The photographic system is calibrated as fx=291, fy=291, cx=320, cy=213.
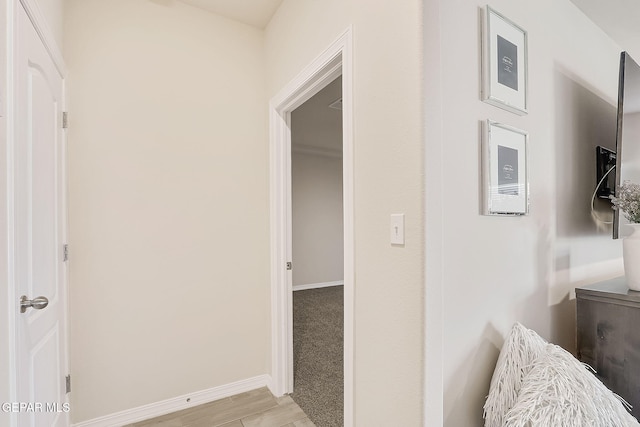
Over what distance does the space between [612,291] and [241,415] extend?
221 cm

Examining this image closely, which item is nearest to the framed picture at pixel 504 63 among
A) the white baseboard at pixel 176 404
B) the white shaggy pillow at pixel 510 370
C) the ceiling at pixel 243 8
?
the white shaggy pillow at pixel 510 370

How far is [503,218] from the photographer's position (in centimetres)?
137

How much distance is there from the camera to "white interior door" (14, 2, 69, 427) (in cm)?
110

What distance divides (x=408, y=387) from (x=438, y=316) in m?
0.28

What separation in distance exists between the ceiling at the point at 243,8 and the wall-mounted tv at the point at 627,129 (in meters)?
2.17

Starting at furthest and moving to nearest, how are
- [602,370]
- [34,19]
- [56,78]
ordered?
1. [56,78]
2. [602,370]
3. [34,19]

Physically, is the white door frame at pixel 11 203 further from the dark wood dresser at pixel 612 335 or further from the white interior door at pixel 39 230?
the dark wood dresser at pixel 612 335

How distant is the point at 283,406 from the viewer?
1988mm

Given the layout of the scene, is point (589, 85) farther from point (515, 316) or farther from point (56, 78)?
point (56, 78)

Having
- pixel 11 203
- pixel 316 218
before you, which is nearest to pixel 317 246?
pixel 316 218

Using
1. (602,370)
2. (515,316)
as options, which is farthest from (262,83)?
(602,370)

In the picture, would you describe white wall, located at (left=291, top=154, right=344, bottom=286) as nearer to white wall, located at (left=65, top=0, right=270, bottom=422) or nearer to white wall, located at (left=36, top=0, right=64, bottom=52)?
white wall, located at (left=65, top=0, right=270, bottom=422)

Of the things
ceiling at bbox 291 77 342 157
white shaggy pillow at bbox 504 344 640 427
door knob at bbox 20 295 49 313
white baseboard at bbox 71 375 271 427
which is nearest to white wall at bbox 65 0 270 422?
white baseboard at bbox 71 375 271 427

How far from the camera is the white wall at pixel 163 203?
1.78 m
